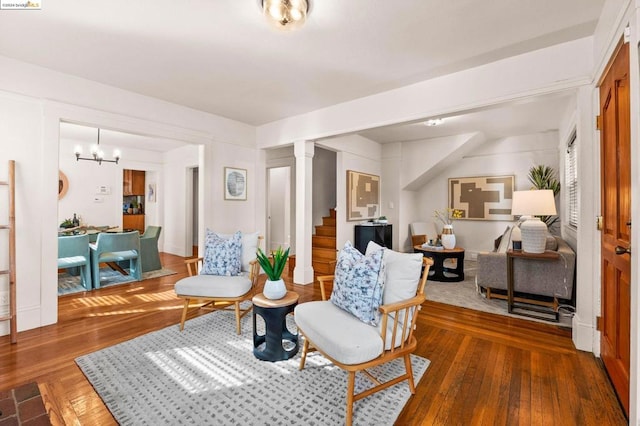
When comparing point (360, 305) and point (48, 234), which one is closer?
point (360, 305)

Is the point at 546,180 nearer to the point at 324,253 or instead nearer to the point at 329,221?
the point at 329,221

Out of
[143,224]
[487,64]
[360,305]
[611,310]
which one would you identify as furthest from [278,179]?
[611,310]

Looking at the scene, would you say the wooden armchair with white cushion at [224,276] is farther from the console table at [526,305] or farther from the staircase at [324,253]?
the console table at [526,305]

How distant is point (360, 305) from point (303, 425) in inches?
27.2

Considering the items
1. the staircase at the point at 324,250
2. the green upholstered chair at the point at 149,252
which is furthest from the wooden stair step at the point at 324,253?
the green upholstered chair at the point at 149,252

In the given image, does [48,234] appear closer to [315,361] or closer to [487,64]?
[315,361]

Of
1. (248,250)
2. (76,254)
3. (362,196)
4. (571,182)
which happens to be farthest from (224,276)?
(571,182)

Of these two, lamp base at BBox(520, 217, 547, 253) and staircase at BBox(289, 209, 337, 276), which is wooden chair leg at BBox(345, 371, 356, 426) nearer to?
lamp base at BBox(520, 217, 547, 253)

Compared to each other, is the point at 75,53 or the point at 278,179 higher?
the point at 75,53

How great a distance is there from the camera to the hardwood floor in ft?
5.31

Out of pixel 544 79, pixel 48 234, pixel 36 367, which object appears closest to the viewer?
pixel 36 367

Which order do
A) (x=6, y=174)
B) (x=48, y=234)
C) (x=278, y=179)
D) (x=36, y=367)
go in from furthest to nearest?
(x=278, y=179), (x=48, y=234), (x=6, y=174), (x=36, y=367)

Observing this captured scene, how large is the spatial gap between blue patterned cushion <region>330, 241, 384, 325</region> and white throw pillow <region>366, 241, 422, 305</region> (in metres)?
0.07

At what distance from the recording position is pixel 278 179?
6984mm
